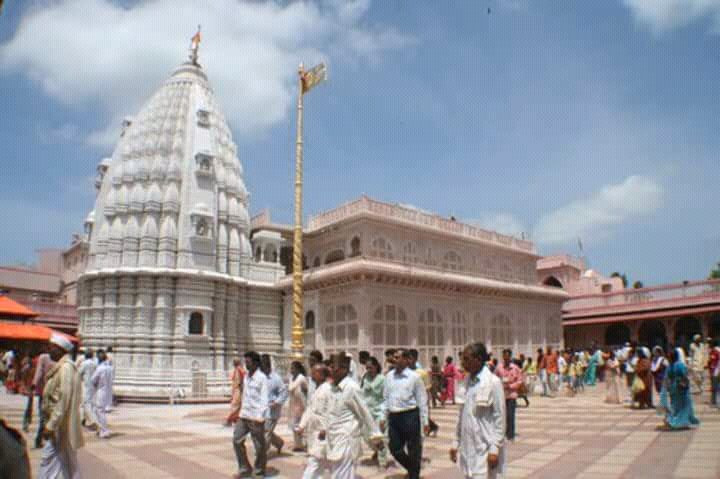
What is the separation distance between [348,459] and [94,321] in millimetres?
23581

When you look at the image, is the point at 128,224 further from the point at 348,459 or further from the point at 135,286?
the point at 348,459

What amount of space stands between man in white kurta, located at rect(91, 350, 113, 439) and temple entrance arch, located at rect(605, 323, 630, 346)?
32.5 metres

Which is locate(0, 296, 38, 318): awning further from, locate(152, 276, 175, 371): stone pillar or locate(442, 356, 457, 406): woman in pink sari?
locate(442, 356, 457, 406): woman in pink sari

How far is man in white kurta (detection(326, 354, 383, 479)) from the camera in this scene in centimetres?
552

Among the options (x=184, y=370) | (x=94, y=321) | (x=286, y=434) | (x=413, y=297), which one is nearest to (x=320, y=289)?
(x=413, y=297)

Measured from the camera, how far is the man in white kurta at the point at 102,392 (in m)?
11.6

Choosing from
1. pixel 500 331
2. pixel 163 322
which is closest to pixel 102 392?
pixel 163 322

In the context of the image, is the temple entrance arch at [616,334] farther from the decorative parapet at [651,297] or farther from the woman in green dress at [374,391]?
the woman in green dress at [374,391]

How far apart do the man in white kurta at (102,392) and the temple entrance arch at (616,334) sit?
3247 cm

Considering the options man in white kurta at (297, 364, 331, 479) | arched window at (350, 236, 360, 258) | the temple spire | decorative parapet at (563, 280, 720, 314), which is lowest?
man in white kurta at (297, 364, 331, 479)

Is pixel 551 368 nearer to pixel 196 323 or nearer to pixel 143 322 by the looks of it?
pixel 196 323

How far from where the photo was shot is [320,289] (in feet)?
83.9

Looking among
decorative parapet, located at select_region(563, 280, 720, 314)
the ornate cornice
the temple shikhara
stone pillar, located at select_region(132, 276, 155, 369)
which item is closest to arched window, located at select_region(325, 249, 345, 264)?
the temple shikhara

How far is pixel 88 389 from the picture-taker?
12.8m
